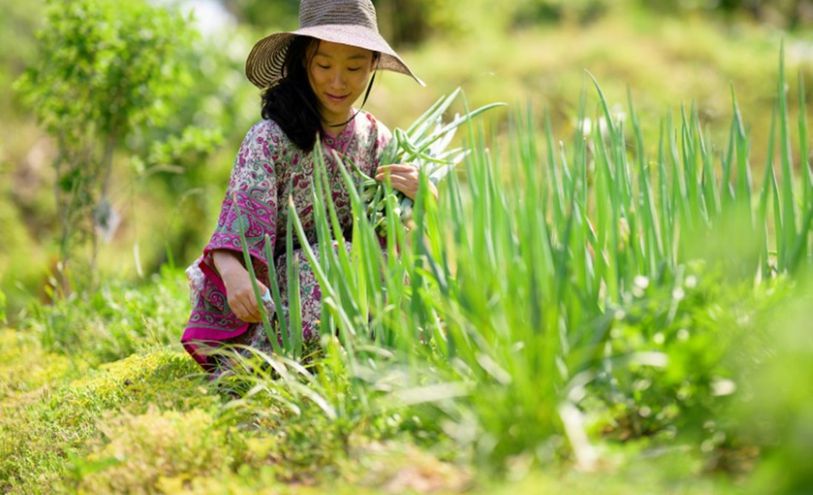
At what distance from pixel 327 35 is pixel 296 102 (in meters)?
0.28

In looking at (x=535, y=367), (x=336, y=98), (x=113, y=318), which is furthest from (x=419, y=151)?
(x=113, y=318)

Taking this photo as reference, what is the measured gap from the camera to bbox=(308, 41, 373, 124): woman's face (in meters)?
Answer: 2.63

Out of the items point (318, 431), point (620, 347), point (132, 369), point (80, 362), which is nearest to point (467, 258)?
point (620, 347)

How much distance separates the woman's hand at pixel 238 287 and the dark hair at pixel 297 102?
408 millimetres

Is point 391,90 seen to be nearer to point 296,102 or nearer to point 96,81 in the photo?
point 96,81

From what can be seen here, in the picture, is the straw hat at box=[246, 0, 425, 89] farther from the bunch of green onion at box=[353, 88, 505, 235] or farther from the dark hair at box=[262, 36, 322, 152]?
the bunch of green onion at box=[353, 88, 505, 235]

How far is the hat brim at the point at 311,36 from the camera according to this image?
2.52 metres

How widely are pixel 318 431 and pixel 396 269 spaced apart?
15.4 inches

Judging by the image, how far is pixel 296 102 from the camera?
272 cm

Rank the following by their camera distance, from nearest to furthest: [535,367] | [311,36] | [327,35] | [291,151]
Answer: [535,367]
[327,35]
[311,36]
[291,151]

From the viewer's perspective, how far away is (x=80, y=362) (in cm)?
333

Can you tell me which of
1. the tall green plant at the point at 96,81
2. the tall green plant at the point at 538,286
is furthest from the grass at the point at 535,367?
the tall green plant at the point at 96,81

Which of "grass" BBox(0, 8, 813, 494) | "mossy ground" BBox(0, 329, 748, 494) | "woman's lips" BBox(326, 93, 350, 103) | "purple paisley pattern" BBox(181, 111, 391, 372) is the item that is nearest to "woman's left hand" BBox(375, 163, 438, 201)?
"purple paisley pattern" BBox(181, 111, 391, 372)

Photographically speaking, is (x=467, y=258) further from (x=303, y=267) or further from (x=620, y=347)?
(x=303, y=267)
